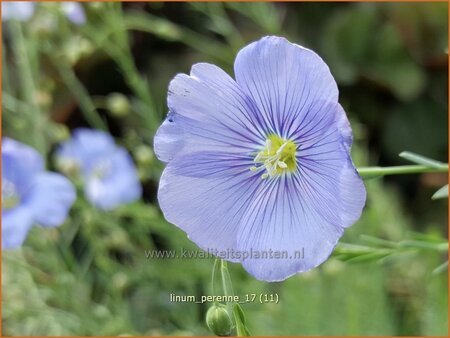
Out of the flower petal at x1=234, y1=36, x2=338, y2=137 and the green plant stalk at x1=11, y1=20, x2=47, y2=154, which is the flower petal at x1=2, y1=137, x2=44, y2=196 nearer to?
the green plant stalk at x1=11, y1=20, x2=47, y2=154

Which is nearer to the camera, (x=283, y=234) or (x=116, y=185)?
(x=283, y=234)

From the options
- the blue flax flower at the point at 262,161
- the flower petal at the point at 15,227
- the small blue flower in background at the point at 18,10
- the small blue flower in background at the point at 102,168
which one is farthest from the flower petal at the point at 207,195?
the small blue flower in background at the point at 18,10

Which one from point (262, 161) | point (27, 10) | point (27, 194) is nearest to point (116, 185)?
point (27, 194)

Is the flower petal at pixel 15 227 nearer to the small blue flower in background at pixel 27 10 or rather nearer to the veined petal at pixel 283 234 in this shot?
the small blue flower in background at pixel 27 10

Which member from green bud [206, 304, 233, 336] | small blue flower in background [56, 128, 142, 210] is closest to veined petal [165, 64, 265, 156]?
green bud [206, 304, 233, 336]

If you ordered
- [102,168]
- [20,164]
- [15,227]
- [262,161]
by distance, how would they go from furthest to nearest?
1. [102,168]
2. [20,164]
3. [15,227]
4. [262,161]

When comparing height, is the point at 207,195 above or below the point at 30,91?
below

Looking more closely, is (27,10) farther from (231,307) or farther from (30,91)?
(231,307)
